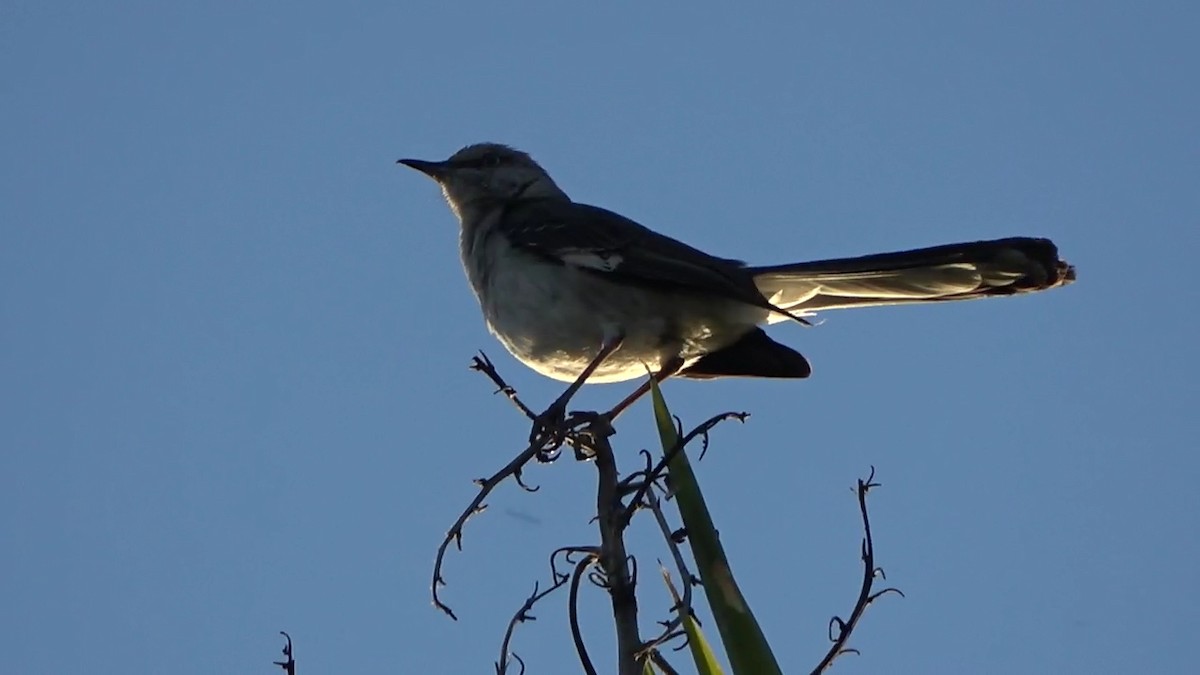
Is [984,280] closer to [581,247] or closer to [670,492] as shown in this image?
[581,247]

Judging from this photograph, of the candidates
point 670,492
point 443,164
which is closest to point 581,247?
point 443,164

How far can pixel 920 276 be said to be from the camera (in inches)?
185

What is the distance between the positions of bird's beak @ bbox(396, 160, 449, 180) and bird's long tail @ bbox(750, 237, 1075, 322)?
6.33ft

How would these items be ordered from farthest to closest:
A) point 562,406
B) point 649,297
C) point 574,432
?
1. point 649,297
2. point 562,406
3. point 574,432

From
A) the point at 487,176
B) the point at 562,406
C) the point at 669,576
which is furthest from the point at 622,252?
the point at 669,576

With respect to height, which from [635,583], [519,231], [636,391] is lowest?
[635,583]

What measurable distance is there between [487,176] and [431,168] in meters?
0.27

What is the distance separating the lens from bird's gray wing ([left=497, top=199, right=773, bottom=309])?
16.4ft

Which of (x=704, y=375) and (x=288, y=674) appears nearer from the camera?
(x=288, y=674)

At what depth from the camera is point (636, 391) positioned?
4.71 metres

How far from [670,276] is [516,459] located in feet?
7.03

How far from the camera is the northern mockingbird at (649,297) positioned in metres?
4.91

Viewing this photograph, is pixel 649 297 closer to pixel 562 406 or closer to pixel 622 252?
pixel 622 252

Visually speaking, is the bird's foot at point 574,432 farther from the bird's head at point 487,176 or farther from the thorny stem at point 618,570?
the bird's head at point 487,176
